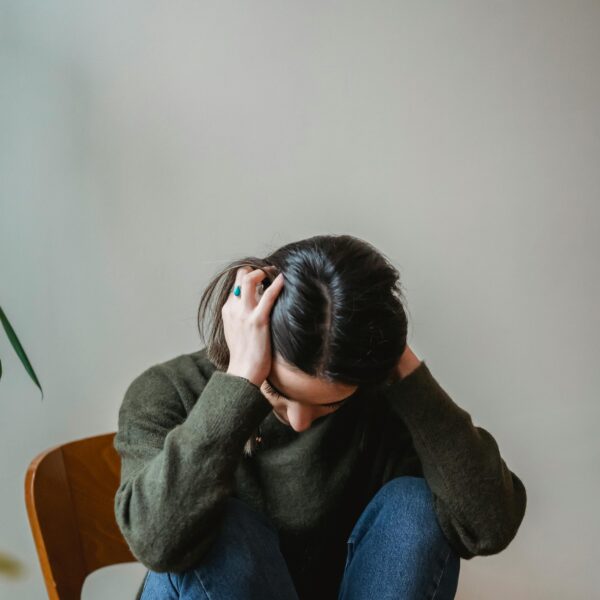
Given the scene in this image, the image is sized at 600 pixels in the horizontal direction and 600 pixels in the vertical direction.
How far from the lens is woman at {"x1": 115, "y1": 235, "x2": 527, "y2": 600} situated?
0.70 meters

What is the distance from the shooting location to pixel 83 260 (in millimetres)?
1105

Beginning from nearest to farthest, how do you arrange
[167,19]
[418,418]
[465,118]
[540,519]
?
[418,418] < [167,19] < [465,118] < [540,519]

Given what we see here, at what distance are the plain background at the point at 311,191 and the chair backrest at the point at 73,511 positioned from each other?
186 mm

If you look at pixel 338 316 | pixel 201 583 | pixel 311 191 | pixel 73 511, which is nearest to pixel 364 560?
pixel 201 583

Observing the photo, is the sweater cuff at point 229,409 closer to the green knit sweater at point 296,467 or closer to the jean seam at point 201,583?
the green knit sweater at point 296,467

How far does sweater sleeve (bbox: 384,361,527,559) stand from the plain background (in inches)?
16.2

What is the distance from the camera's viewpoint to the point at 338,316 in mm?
694

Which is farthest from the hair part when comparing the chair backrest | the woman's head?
the chair backrest

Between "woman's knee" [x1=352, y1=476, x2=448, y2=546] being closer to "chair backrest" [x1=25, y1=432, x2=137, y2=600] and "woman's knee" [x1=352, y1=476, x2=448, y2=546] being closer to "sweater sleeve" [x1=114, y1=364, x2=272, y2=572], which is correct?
"sweater sleeve" [x1=114, y1=364, x2=272, y2=572]

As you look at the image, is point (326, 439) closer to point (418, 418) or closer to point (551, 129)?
point (418, 418)

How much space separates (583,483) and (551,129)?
71cm

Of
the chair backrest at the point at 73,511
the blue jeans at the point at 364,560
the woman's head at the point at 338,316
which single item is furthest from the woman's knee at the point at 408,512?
the chair backrest at the point at 73,511

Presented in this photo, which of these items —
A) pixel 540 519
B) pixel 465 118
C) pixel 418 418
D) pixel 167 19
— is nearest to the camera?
pixel 418 418

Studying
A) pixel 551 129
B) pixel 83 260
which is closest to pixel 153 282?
pixel 83 260
